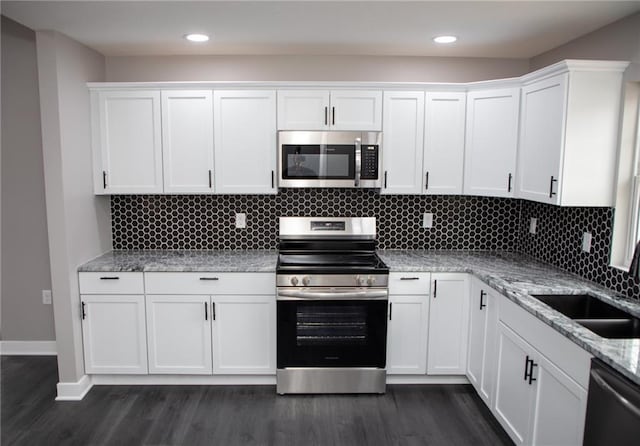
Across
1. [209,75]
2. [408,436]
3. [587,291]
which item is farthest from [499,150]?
[209,75]

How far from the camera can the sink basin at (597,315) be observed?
2086 mm

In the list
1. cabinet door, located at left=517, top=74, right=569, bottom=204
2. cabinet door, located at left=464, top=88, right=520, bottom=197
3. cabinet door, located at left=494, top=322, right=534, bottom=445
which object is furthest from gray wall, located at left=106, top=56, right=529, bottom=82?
cabinet door, located at left=494, top=322, right=534, bottom=445

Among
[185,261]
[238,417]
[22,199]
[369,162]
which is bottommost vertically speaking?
[238,417]

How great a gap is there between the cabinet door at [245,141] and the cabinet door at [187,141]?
6 cm

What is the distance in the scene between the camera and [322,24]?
2.61 m

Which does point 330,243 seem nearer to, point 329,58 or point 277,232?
point 277,232

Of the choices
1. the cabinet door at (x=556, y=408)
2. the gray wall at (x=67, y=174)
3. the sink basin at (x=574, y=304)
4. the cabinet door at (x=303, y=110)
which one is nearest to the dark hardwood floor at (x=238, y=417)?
the gray wall at (x=67, y=174)

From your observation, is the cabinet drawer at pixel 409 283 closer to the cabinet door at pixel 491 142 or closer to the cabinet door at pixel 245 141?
the cabinet door at pixel 491 142

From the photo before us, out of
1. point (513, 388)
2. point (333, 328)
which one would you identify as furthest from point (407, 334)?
point (513, 388)

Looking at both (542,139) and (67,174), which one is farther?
(67,174)

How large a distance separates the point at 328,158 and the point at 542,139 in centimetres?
140

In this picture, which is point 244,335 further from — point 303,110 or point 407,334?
point 303,110

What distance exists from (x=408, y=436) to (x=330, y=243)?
1489 millimetres

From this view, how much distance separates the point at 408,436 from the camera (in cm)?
Result: 254
